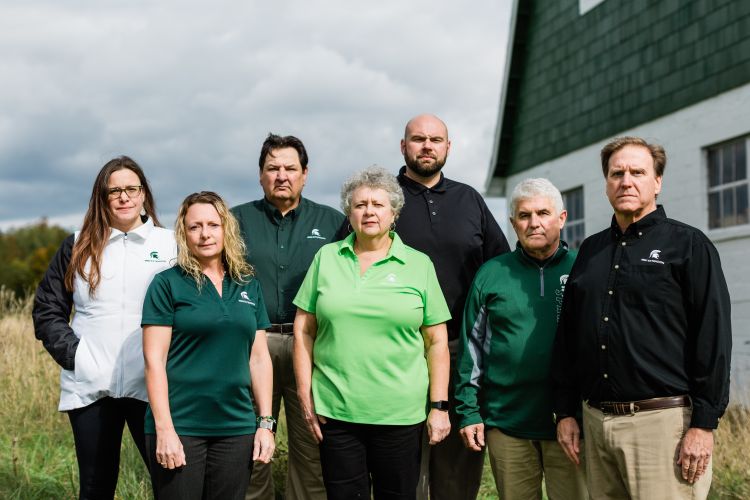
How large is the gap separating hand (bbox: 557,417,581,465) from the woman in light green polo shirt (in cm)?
55

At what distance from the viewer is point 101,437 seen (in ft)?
12.4

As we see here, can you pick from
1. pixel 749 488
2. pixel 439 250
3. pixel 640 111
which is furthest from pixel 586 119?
pixel 439 250

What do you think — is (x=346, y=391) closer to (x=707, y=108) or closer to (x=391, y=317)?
(x=391, y=317)

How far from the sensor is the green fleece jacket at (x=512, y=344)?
12.7ft

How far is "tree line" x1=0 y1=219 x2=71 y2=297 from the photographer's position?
43.8 metres

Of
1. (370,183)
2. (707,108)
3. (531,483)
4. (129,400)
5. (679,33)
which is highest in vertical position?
(679,33)

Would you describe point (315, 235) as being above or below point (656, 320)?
above

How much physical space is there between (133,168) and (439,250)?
1672mm

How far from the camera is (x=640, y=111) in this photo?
1073cm

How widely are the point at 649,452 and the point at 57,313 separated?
2.72m

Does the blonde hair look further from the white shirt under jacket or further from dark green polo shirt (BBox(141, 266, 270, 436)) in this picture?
the white shirt under jacket

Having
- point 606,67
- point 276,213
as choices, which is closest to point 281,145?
point 276,213

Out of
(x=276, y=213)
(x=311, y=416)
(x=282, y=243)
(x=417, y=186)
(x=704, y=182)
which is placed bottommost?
(x=311, y=416)

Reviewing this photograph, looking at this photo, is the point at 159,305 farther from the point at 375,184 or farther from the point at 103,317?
the point at 375,184
